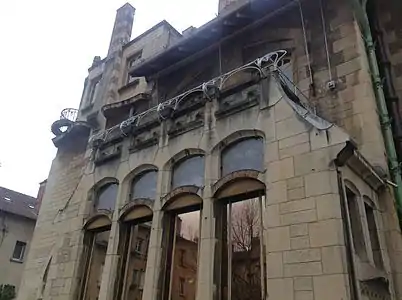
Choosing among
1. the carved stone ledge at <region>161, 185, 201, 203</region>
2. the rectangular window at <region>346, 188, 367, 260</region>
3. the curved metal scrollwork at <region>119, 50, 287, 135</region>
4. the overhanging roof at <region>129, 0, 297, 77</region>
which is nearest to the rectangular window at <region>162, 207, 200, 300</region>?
the carved stone ledge at <region>161, 185, 201, 203</region>

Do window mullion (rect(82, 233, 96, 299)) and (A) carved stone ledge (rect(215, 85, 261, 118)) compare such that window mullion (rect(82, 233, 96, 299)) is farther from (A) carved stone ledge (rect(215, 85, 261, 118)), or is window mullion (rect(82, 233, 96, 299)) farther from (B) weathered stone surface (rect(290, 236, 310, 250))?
(B) weathered stone surface (rect(290, 236, 310, 250))

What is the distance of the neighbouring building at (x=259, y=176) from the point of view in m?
6.28

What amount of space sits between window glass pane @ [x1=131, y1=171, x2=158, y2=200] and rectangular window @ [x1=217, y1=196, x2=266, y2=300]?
2.27 meters

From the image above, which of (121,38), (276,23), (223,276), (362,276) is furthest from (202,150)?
(121,38)

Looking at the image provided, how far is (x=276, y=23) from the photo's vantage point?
11.6 metres

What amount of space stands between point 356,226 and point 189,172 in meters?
3.66

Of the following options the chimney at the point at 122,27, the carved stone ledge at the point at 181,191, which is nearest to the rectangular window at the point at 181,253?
the carved stone ledge at the point at 181,191

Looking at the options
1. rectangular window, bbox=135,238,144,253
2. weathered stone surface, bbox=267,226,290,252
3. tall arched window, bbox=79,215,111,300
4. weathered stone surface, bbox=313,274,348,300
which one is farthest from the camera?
tall arched window, bbox=79,215,111,300

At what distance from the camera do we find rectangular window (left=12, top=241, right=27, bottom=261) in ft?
89.0

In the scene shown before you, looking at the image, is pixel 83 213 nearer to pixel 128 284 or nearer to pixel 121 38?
pixel 128 284

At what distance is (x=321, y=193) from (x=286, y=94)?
243 centimetres

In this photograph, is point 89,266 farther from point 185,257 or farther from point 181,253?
point 185,257

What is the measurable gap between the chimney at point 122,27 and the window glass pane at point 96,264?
1094 cm

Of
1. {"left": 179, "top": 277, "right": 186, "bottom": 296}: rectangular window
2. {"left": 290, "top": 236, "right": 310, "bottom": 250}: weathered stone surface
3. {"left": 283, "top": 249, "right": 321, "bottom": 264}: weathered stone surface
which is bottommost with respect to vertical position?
{"left": 179, "top": 277, "right": 186, "bottom": 296}: rectangular window
